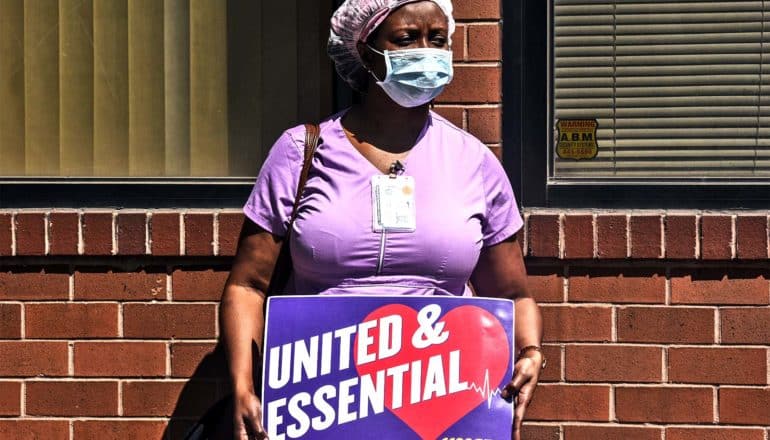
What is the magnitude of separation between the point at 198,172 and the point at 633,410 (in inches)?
67.3

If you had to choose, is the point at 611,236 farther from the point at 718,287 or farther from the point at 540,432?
the point at 540,432

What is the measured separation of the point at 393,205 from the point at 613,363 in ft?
4.41

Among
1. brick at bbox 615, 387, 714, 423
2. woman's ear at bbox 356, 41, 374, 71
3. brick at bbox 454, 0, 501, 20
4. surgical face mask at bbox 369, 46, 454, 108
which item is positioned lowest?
brick at bbox 615, 387, 714, 423

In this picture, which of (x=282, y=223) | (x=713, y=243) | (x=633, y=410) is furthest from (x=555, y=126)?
(x=282, y=223)

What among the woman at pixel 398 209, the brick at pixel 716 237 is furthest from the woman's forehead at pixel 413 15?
the brick at pixel 716 237

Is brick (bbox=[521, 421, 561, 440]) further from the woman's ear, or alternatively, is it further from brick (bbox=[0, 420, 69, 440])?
brick (bbox=[0, 420, 69, 440])

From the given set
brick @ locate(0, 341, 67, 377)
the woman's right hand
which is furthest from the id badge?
brick @ locate(0, 341, 67, 377)

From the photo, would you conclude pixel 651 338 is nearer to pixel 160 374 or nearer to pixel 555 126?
pixel 555 126

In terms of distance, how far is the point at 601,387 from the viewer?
165 inches

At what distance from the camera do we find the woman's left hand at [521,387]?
3.11 m

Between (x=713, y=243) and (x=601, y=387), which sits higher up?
(x=713, y=243)

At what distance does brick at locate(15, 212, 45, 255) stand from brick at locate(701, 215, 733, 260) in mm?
2200

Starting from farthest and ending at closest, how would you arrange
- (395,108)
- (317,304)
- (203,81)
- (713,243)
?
(203,81)
(713,243)
(395,108)
(317,304)

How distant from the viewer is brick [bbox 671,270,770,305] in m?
4.14
